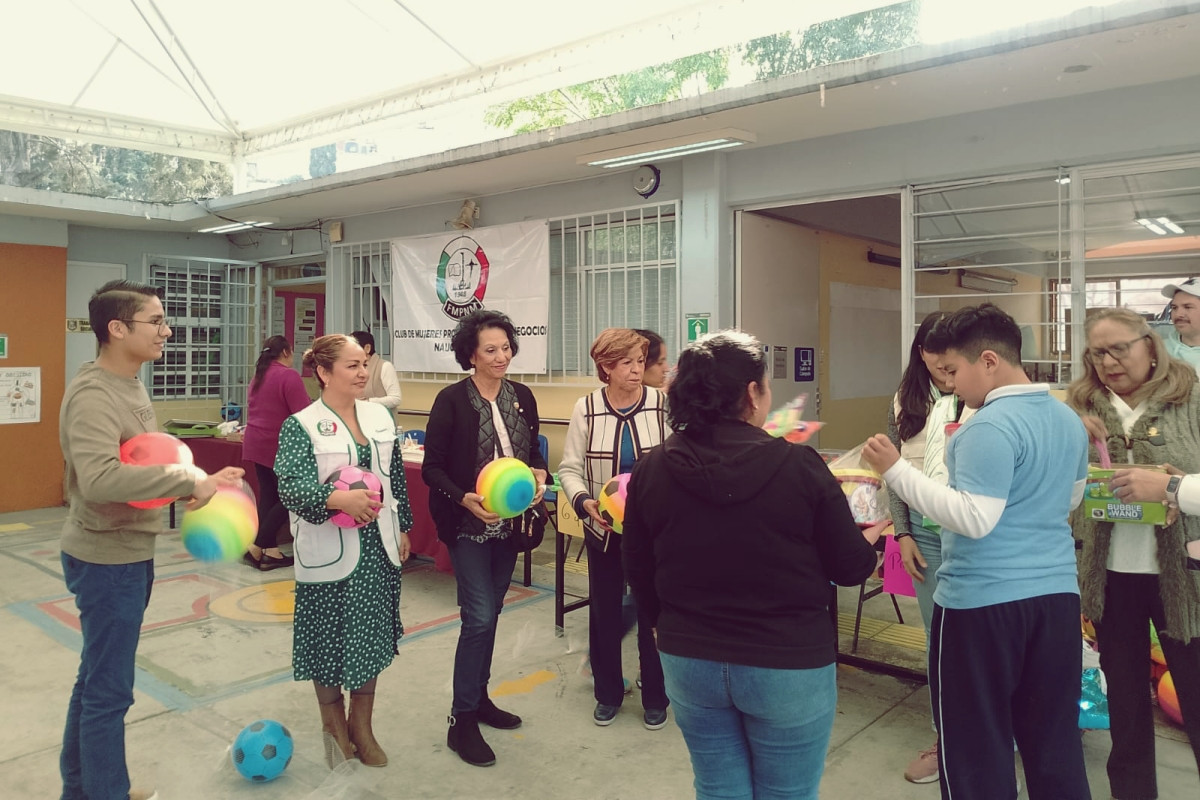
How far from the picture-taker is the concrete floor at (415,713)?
2.89 m

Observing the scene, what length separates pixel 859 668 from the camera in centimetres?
387

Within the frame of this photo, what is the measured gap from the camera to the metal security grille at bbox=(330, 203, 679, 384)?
5984 mm

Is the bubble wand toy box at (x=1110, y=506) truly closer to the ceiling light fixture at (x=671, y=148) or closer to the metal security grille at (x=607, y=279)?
the ceiling light fixture at (x=671, y=148)

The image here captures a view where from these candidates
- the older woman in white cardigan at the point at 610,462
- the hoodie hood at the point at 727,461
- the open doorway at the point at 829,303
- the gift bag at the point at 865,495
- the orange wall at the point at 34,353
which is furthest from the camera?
the orange wall at the point at 34,353

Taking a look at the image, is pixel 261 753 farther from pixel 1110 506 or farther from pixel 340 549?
pixel 1110 506

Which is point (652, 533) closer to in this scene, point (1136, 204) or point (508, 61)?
point (1136, 204)

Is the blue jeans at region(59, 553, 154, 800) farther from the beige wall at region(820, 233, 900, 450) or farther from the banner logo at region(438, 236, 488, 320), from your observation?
the beige wall at region(820, 233, 900, 450)

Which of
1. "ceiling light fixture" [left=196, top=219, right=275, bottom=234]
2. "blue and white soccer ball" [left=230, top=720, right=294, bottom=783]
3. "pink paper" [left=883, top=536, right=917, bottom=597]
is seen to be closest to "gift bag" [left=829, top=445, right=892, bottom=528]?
"pink paper" [left=883, top=536, right=917, bottom=597]

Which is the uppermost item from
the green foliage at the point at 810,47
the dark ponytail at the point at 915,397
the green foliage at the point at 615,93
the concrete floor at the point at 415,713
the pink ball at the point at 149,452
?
the green foliage at the point at 615,93

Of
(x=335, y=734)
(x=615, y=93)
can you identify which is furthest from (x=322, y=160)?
(x=615, y=93)

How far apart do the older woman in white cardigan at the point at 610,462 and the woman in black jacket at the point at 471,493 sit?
245 millimetres

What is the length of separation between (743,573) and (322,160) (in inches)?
284

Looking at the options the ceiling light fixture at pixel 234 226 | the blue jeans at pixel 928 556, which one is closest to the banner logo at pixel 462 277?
the ceiling light fixture at pixel 234 226

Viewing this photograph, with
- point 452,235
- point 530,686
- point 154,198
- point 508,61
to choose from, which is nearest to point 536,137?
point 508,61
